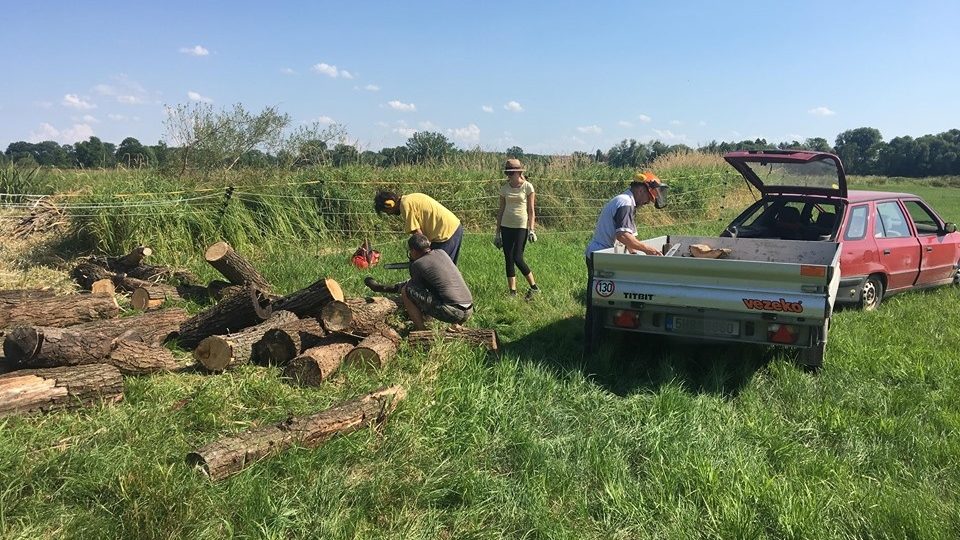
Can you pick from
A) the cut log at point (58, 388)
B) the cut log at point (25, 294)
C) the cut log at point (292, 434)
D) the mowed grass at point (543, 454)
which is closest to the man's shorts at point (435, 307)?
the mowed grass at point (543, 454)

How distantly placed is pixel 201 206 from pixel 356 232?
3.22 meters

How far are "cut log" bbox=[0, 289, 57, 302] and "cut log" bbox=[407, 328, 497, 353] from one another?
4207 mm

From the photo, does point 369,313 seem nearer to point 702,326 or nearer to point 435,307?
point 435,307

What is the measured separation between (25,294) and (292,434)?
492cm

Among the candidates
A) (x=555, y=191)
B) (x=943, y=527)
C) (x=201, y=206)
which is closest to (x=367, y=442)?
(x=943, y=527)

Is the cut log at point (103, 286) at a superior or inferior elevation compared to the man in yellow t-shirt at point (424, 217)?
inferior

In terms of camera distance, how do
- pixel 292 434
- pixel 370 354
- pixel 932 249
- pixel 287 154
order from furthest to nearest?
pixel 287 154 < pixel 932 249 < pixel 370 354 < pixel 292 434

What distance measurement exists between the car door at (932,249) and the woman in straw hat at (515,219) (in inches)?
193

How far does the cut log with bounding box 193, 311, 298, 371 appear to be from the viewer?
5.18 meters

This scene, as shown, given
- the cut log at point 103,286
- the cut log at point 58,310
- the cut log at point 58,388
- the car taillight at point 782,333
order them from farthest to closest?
the cut log at point 103,286 → the cut log at point 58,310 → the car taillight at point 782,333 → the cut log at point 58,388

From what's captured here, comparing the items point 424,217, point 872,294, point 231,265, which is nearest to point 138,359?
point 231,265

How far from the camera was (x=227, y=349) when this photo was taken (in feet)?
17.0

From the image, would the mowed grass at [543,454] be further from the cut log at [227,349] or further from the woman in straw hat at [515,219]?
the woman in straw hat at [515,219]

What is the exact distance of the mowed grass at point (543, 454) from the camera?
3076 millimetres
